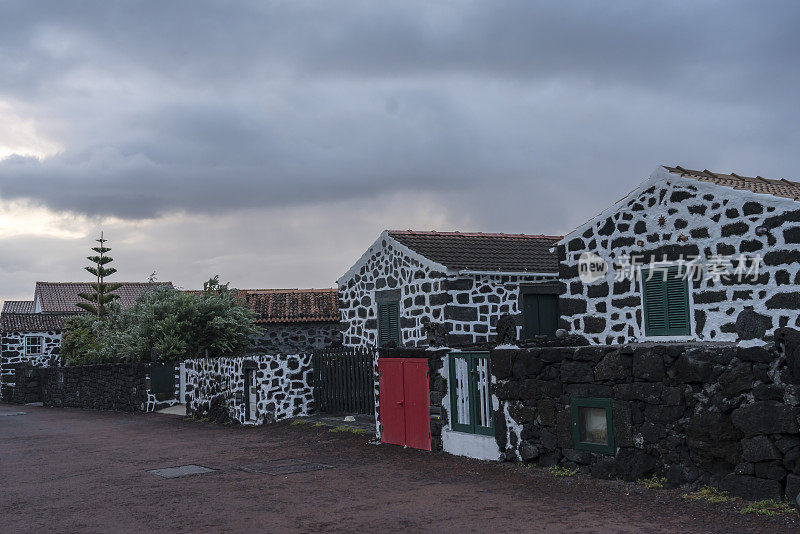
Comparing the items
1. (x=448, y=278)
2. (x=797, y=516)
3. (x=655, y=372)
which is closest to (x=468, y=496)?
(x=655, y=372)

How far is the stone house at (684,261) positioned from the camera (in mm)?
12711

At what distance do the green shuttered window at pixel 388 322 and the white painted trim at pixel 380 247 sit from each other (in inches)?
54.6

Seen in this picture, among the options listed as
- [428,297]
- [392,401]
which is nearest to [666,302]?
[392,401]

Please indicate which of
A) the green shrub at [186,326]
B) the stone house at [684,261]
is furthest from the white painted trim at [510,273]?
the green shrub at [186,326]

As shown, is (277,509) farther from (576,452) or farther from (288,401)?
(288,401)

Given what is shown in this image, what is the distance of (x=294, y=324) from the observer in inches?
1172

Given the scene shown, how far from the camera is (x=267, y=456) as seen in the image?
1230cm

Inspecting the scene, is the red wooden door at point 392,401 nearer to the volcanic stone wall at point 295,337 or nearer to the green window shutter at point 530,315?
the green window shutter at point 530,315

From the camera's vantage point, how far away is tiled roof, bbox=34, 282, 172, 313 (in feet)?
145

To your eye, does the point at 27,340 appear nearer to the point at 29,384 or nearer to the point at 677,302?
the point at 29,384

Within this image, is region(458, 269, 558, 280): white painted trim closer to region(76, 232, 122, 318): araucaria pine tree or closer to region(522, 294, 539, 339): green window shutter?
region(522, 294, 539, 339): green window shutter

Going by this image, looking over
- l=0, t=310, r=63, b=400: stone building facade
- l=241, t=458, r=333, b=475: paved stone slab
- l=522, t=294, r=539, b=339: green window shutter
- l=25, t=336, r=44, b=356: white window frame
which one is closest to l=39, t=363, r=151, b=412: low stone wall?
l=0, t=310, r=63, b=400: stone building facade

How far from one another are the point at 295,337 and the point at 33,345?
53.2 feet

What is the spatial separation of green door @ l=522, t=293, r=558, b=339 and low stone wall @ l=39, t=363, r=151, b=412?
11.4 meters
